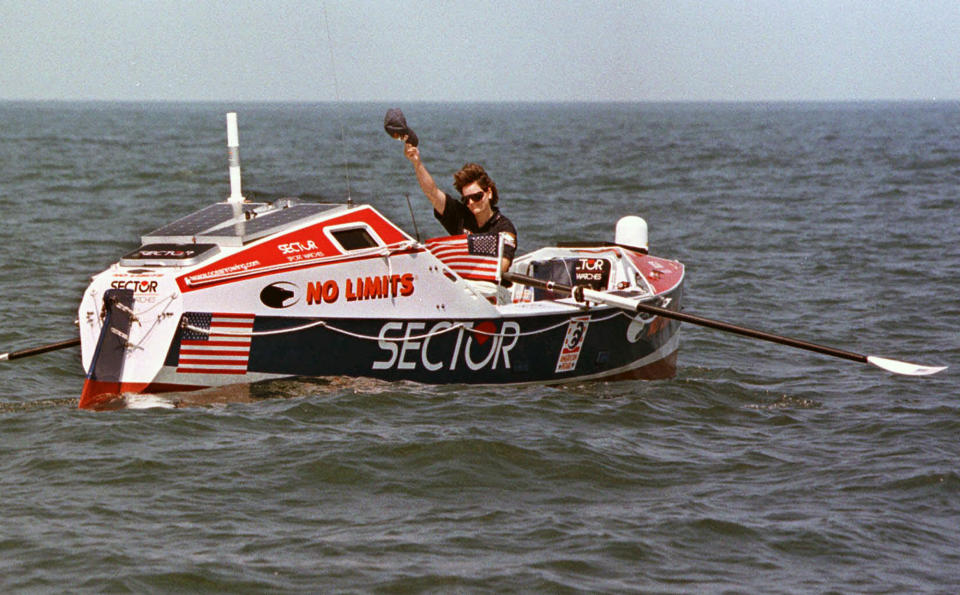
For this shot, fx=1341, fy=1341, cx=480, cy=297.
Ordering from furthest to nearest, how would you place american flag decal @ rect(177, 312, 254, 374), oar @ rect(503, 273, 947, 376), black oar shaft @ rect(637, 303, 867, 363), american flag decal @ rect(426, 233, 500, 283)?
american flag decal @ rect(426, 233, 500, 283) → oar @ rect(503, 273, 947, 376) → black oar shaft @ rect(637, 303, 867, 363) → american flag decal @ rect(177, 312, 254, 374)

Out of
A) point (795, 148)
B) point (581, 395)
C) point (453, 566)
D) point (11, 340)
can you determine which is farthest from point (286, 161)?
point (453, 566)

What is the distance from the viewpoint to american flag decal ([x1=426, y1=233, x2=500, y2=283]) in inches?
452

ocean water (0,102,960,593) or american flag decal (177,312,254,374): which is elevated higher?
american flag decal (177,312,254,374)

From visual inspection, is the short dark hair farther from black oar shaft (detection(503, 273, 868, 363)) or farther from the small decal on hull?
the small decal on hull

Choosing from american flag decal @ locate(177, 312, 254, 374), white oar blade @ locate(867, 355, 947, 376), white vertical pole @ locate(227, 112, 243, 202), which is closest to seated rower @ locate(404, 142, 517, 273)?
white vertical pole @ locate(227, 112, 243, 202)

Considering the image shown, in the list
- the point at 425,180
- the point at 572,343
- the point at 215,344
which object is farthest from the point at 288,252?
the point at 572,343

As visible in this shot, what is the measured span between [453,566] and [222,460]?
2.43 m

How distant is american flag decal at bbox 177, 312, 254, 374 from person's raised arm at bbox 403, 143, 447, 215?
A: 2185 millimetres

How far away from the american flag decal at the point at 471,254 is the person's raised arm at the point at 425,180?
1.50ft

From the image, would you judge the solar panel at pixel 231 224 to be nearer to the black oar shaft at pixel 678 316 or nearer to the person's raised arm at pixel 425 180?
the person's raised arm at pixel 425 180

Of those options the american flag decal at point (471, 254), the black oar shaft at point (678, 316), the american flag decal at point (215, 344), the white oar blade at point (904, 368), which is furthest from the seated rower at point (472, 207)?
the white oar blade at point (904, 368)

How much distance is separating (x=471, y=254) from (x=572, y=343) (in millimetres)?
1203

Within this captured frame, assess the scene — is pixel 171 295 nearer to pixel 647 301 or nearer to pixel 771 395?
pixel 647 301

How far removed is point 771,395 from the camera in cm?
1255
